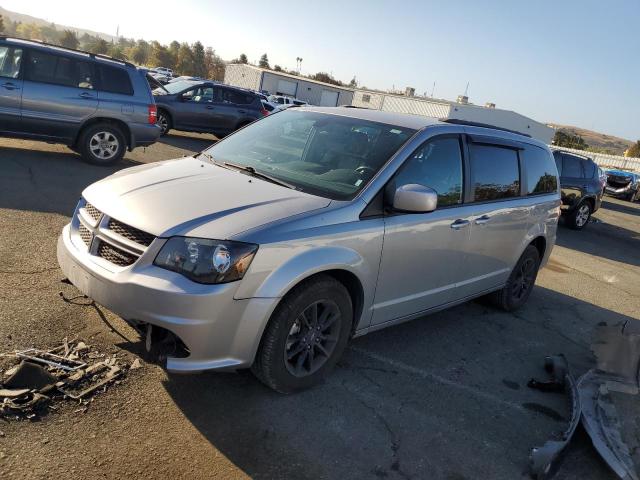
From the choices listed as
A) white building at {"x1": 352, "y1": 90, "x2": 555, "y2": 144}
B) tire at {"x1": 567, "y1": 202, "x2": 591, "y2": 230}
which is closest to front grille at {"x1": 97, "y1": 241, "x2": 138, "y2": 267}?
tire at {"x1": 567, "y1": 202, "x2": 591, "y2": 230}

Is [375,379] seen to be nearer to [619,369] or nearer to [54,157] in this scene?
[619,369]

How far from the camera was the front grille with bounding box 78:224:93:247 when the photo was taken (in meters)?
3.41

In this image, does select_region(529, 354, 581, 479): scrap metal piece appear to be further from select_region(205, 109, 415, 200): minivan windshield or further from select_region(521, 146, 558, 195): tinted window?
select_region(521, 146, 558, 195): tinted window

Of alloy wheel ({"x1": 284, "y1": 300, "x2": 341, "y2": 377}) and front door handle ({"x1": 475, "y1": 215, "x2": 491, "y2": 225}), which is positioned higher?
front door handle ({"x1": 475, "y1": 215, "x2": 491, "y2": 225})

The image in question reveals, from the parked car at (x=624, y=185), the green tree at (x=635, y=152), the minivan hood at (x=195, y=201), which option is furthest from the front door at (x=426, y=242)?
the green tree at (x=635, y=152)

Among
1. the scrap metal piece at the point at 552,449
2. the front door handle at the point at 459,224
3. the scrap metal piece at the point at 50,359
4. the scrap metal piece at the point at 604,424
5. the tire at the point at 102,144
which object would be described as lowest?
the scrap metal piece at the point at 50,359

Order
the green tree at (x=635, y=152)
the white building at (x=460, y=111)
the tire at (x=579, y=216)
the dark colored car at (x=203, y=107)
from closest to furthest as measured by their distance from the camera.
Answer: the tire at (x=579, y=216)
the dark colored car at (x=203, y=107)
the white building at (x=460, y=111)
the green tree at (x=635, y=152)

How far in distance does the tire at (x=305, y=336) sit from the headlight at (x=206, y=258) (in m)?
0.41

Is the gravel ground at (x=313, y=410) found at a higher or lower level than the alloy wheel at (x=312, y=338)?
lower

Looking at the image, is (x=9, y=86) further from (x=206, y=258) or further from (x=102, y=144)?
(x=206, y=258)

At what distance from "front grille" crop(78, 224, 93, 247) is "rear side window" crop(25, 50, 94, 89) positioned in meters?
6.53

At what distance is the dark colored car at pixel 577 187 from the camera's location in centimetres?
1315

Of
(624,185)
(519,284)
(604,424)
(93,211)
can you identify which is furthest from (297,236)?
(624,185)

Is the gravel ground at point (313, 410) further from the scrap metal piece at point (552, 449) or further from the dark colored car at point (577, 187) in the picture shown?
the dark colored car at point (577, 187)
